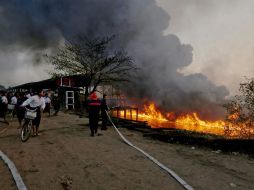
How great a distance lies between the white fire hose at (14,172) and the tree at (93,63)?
23.4m

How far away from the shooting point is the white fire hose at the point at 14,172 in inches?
229

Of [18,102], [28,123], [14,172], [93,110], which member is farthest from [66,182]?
[18,102]

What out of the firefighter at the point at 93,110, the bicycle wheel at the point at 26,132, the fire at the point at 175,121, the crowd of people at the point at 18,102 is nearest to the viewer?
the bicycle wheel at the point at 26,132

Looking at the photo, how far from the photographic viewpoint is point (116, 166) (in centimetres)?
751

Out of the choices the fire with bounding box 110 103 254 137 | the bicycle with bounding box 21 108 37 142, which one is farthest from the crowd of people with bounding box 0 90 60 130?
the fire with bounding box 110 103 254 137

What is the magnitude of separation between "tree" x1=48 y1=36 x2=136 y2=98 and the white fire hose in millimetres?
23395

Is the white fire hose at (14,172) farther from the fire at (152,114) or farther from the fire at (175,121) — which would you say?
the fire at (152,114)

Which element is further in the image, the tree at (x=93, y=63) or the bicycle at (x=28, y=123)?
the tree at (x=93, y=63)

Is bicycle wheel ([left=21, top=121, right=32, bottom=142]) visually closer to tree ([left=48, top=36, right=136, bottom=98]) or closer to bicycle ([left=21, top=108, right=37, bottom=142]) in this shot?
bicycle ([left=21, top=108, right=37, bottom=142])

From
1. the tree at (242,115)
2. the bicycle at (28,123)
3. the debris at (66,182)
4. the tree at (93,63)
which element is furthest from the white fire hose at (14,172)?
the tree at (93,63)

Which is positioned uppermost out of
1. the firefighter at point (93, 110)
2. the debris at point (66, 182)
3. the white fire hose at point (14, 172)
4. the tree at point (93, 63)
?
the tree at point (93, 63)

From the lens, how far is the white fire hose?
5.82m

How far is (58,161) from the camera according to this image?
8.03 meters

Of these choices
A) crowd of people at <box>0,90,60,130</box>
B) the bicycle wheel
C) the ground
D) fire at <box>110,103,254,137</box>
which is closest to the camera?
the ground
